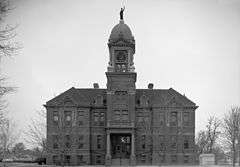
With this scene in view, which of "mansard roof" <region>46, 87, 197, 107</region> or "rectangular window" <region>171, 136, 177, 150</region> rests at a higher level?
"mansard roof" <region>46, 87, 197, 107</region>

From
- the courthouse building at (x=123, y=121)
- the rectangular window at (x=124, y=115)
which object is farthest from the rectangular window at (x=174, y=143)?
the rectangular window at (x=124, y=115)

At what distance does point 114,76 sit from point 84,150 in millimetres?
14315

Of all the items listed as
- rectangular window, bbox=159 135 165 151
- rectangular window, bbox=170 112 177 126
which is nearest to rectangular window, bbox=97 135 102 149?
rectangular window, bbox=159 135 165 151

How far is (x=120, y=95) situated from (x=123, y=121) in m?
4.61

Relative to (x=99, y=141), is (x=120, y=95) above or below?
above

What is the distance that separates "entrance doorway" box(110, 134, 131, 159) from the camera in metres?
59.9

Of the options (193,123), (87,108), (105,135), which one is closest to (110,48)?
(87,108)

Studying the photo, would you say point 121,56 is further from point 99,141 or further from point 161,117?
point 99,141

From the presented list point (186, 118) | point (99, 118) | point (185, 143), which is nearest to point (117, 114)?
point (99, 118)

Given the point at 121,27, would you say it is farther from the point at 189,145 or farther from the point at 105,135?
the point at 189,145

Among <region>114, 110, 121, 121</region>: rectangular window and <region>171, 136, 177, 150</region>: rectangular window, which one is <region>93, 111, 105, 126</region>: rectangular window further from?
<region>171, 136, 177, 150</region>: rectangular window

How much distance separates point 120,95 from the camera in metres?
59.7

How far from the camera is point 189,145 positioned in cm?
6028

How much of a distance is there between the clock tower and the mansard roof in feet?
14.6
